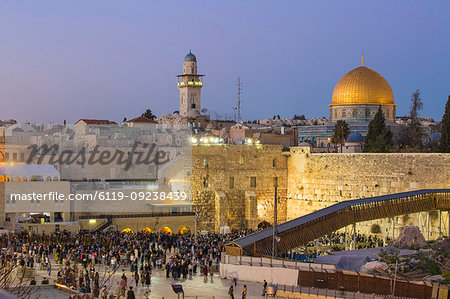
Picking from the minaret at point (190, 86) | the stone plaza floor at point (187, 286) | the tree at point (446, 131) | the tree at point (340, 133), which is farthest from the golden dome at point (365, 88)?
the stone plaza floor at point (187, 286)

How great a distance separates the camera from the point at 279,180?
37594 millimetres

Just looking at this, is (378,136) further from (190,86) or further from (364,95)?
(190,86)

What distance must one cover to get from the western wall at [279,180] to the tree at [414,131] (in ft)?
28.4

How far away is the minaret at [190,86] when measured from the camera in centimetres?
6906

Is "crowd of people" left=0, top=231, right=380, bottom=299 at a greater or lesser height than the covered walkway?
lesser

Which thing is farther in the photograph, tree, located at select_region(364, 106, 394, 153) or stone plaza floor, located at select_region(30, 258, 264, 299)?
tree, located at select_region(364, 106, 394, 153)

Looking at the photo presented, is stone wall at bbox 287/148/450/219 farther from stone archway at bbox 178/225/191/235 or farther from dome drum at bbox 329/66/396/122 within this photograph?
dome drum at bbox 329/66/396/122

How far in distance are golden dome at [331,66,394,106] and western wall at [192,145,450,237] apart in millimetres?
14760

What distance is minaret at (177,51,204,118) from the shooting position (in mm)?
69062

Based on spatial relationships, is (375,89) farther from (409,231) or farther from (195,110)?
(409,231)

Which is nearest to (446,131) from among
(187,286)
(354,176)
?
(354,176)

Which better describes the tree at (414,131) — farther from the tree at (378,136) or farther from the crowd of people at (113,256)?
the crowd of people at (113,256)

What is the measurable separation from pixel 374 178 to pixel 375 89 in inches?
719

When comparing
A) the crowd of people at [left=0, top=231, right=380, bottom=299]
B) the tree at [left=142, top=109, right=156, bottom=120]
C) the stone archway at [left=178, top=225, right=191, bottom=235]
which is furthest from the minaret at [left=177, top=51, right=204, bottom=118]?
the crowd of people at [left=0, top=231, right=380, bottom=299]
